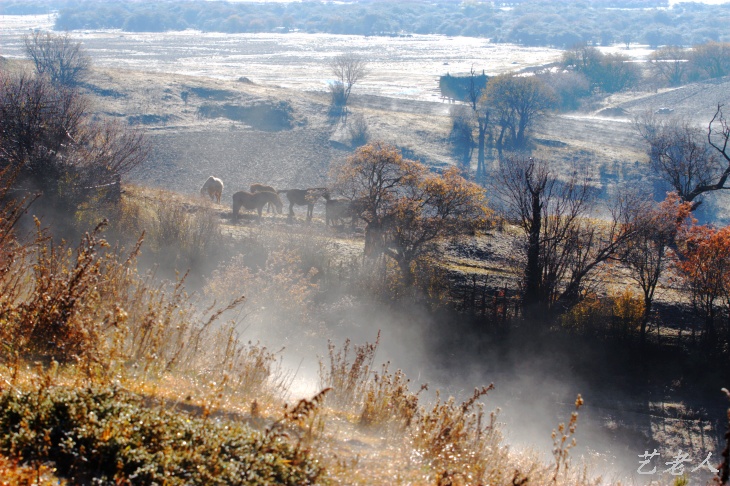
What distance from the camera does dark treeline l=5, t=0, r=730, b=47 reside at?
504 ft

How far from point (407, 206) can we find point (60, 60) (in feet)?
171

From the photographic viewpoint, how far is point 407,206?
1797cm

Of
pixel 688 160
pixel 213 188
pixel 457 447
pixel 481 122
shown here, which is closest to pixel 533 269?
pixel 457 447

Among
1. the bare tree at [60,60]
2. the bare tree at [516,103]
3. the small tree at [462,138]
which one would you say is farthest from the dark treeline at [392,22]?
the small tree at [462,138]

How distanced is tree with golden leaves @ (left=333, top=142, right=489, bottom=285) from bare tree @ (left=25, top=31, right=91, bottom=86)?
45.8 meters

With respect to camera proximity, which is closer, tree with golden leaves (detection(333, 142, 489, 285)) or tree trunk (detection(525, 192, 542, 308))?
tree trunk (detection(525, 192, 542, 308))

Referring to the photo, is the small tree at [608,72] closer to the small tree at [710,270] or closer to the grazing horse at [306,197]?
the grazing horse at [306,197]

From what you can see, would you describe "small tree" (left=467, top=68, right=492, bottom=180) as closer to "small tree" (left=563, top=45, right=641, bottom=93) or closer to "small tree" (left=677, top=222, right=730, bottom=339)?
"small tree" (left=563, top=45, right=641, bottom=93)

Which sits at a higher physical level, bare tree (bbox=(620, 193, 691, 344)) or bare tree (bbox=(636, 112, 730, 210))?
bare tree (bbox=(636, 112, 730, 210))

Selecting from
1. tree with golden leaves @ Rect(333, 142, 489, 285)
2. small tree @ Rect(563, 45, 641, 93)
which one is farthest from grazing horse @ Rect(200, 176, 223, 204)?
small tree @ Rect(563, 45, 641, 93)

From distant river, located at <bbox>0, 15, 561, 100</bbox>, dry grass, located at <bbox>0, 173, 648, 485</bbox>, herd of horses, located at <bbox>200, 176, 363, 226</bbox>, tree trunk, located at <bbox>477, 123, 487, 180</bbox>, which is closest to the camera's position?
dry grass, located at <bbox>0, 173, 648, 485</bbox>

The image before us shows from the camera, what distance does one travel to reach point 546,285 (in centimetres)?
1739

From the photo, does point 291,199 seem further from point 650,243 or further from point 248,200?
point 650,243

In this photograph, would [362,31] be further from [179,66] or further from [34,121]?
[34,121]
